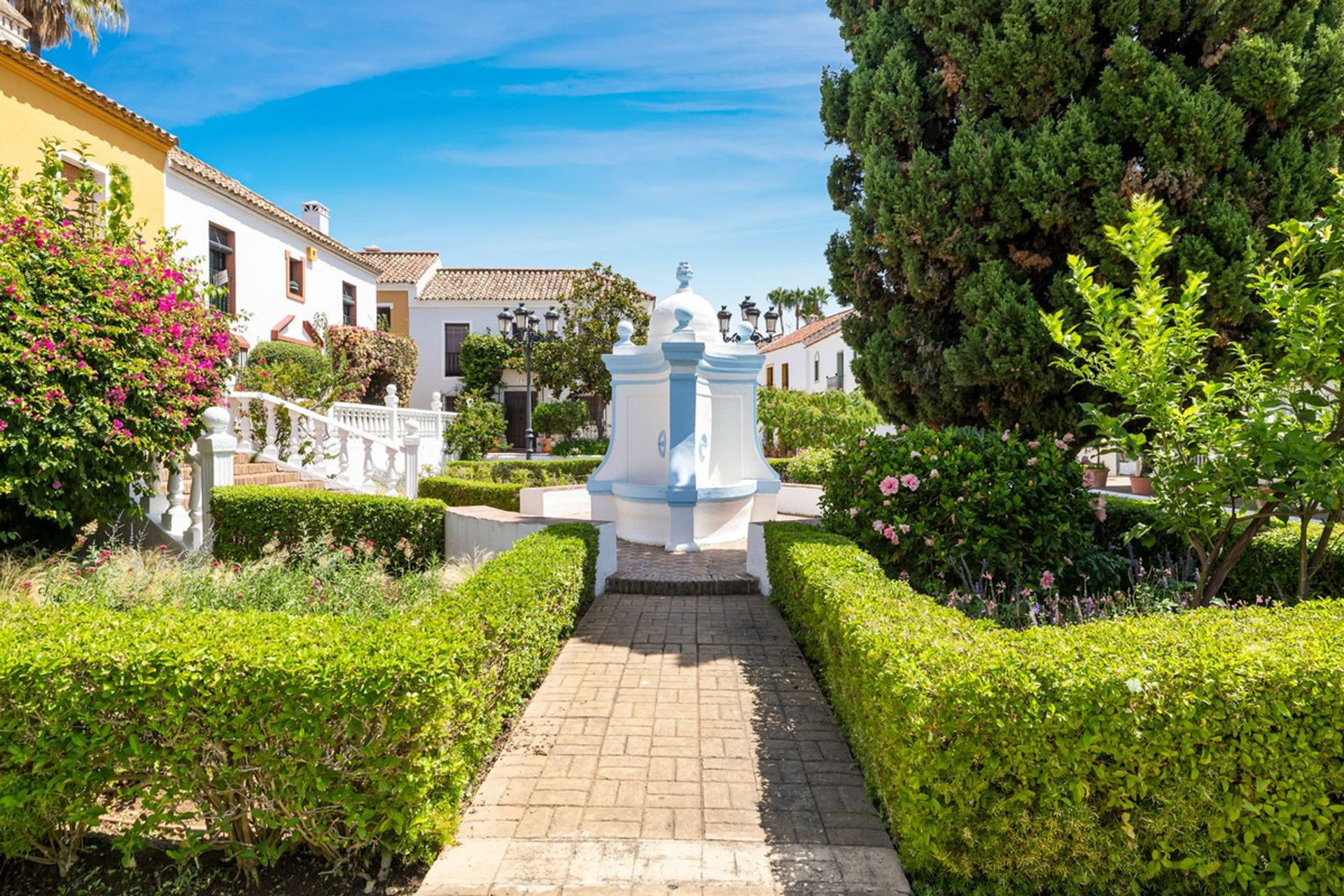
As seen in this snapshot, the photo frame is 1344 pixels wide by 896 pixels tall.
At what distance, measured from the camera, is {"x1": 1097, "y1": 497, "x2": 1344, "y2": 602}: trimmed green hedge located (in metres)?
5.41

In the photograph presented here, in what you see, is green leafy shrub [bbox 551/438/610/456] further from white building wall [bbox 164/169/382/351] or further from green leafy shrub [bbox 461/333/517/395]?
green leafy shrub [bbox 461/333/517/395]

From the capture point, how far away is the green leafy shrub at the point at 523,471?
15.9 m

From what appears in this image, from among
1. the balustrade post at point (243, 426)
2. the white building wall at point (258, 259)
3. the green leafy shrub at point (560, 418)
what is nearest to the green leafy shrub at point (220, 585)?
the balustrade post at point (243, 426)

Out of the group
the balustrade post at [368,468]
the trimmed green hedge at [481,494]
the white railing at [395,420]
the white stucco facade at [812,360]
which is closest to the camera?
the trimmed green hedge at [481,494]

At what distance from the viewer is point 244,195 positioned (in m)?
19.6

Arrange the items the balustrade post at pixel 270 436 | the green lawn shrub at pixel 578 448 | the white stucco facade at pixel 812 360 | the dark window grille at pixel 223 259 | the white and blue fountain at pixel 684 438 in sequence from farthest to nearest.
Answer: the white stucco facade at pixel 812 360
the green lawn shrub at pixel 578 448
the dark window grille at pixel 223 259
the balustrade post at pixel 270 436
the white and blue fountain at pixel 684 438

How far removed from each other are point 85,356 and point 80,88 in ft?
33.2

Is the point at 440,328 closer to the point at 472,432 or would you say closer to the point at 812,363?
the point at 472,432

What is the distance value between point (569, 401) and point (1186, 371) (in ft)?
78.4

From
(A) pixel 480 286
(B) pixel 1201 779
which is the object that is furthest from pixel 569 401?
(B) pixel 1201 779

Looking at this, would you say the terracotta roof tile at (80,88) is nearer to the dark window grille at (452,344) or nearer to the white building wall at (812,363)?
the dark window grille at (452,344)

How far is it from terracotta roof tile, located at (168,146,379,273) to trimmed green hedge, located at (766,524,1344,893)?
67.1 ft

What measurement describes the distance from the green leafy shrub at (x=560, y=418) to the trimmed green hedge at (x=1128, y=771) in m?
24.5

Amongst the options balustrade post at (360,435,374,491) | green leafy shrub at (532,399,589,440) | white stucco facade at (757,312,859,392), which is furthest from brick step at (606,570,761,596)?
white stucco facade at (757,312,859,392)
